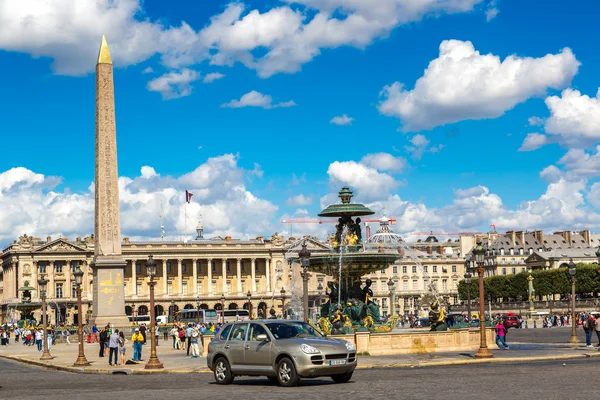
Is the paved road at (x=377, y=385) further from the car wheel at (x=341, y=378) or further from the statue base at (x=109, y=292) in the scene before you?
the statue base at (x=109, y=292)

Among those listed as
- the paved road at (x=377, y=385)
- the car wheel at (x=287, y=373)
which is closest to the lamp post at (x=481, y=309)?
the paved road at (x=377, y=385)

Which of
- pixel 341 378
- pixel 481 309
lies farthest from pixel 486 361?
pixel 341 378

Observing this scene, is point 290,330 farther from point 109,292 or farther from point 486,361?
point 109,292

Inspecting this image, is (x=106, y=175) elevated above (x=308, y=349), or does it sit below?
above

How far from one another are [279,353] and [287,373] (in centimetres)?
46

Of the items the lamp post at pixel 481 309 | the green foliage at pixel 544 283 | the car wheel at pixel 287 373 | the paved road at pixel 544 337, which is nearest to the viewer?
the car wheel at pixel 287 373

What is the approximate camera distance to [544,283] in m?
130

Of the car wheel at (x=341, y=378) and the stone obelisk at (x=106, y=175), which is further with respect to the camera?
the stone obelisk at (x=106, y=175)

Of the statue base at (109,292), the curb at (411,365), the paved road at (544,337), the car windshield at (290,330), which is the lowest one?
the paved road at (544,337)

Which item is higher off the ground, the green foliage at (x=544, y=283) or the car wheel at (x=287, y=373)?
the green foliage at (x=544, y=283)

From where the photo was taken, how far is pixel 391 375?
23.8m

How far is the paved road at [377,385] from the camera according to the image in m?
18.0

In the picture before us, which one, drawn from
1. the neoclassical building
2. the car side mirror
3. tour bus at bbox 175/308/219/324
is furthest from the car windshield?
the neoclassical building

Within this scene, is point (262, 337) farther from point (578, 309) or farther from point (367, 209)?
point (578, 309)
